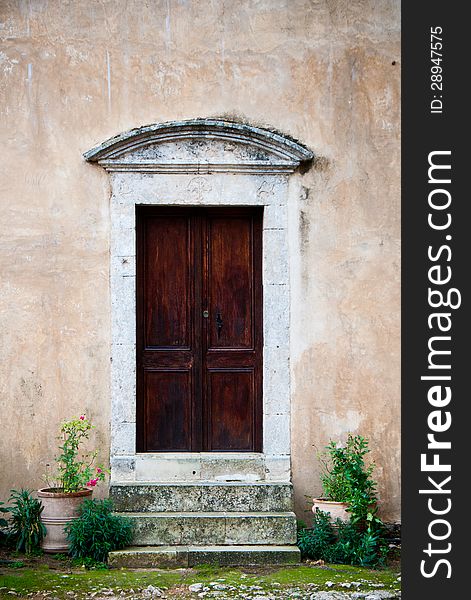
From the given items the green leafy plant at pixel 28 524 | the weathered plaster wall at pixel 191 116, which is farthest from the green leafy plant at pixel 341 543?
the green leafy plant at pixel 28 524

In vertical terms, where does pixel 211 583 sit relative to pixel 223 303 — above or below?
below

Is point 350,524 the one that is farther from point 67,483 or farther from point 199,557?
point 67,483

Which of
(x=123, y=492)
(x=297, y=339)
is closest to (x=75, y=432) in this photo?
(x=123, y=492)

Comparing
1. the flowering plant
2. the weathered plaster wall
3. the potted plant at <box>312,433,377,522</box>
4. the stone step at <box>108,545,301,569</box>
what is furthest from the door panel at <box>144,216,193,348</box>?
the stone step at <box>108,545,301,569</box>

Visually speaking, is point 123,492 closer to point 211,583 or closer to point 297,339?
point 211,583

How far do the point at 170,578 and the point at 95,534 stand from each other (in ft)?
2.24

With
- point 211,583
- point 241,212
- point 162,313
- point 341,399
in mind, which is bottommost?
point 211,583

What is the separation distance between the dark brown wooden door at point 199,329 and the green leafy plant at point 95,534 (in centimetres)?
85

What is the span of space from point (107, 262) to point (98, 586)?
2529mm

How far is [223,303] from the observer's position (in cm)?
861

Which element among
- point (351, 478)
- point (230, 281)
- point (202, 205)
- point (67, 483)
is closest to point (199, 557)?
point (67, 483)

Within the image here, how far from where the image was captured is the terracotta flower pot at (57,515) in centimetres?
791

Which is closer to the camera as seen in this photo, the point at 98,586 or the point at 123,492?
the point at 98,586

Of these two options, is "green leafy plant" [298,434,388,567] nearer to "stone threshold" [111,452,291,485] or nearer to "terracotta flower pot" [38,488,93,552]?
"stone threshold" [111,452,291,485]
